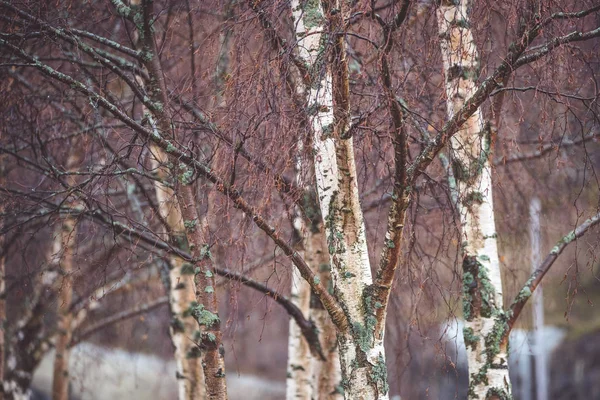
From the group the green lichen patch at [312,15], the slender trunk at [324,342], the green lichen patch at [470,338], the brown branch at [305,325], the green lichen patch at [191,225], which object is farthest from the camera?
the slender trunk at [324,342]

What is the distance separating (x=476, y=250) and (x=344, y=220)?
54.8 inches

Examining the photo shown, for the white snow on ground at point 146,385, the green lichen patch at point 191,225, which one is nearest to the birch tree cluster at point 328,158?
the green lichen patch at point 191,225

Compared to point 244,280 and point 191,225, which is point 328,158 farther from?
point 244,280

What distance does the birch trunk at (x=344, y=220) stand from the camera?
11.3ft

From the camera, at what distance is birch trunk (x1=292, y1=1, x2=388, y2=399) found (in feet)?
11.3

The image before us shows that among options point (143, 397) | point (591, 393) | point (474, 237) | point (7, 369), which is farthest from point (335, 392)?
point (143, 397)

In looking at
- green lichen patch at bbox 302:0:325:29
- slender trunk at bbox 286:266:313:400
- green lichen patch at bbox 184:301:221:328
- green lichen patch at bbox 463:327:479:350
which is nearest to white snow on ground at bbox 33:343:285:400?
slender trunk at bbox 286:266:313:400

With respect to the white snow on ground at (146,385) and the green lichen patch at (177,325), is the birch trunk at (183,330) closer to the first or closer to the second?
the green lichen patch at (177,325)

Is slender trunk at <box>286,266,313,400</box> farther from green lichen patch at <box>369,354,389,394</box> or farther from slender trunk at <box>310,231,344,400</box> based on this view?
green lichen patch at <box>369,354,389,394</box>

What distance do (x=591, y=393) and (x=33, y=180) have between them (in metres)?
13.4

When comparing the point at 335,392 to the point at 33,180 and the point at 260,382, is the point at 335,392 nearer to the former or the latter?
the point at 33,180

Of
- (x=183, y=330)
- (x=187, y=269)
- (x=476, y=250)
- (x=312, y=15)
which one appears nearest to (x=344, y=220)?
(x=312, y=15)

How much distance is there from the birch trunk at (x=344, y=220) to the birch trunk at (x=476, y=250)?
3.51ft

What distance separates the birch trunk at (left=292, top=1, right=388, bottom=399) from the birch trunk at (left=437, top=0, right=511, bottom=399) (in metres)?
1.07
